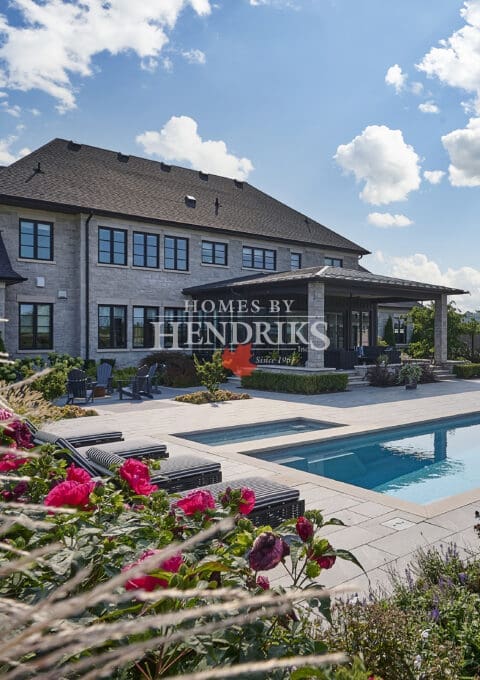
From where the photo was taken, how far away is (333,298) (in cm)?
2516

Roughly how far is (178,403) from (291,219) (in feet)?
61.0

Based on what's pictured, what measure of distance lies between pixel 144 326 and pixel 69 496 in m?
20.8

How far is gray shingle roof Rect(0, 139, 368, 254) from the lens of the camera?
20781mm

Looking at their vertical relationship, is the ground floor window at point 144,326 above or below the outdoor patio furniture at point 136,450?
above

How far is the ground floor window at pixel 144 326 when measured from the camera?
22.4 metres

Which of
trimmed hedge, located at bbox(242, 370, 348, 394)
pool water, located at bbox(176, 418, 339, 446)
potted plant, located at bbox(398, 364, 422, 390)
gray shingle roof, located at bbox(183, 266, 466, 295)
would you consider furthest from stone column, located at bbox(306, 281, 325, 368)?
pool water, located at bbox(176, 418, 339, 446)

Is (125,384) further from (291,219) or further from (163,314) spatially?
(291,219)

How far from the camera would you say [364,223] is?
865 inches

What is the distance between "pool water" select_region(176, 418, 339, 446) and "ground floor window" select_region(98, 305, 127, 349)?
1149 centimetres

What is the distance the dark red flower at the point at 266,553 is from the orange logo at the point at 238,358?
19.8m

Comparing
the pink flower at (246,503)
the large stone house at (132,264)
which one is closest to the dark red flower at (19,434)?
the pink flower at (246,503)

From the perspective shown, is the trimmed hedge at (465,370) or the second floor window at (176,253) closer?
the trimmed hedge at (465,370)

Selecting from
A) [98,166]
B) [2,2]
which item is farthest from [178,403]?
[98,166]

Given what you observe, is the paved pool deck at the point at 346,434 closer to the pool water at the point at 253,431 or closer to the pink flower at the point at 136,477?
the pool water at the point at 253,431
